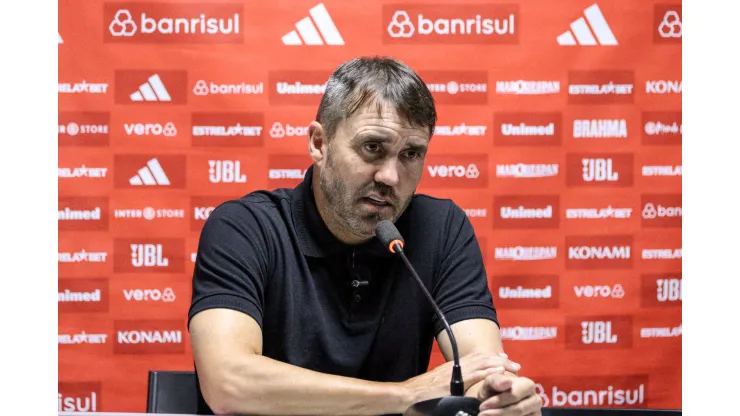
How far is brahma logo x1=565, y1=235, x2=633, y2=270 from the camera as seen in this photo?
2.69m

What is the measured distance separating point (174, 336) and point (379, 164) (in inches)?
52.0

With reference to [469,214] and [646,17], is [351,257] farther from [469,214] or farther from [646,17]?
[646,17]

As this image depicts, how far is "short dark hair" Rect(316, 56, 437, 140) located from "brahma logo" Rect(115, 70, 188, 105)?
1.06 meters

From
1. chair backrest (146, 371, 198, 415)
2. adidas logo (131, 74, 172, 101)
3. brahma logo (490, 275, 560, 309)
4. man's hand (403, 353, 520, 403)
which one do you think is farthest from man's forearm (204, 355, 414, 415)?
adidas logo (131, 74, 172, 101)

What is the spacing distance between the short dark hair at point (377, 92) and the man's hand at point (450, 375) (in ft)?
1.76

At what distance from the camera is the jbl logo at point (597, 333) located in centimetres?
269

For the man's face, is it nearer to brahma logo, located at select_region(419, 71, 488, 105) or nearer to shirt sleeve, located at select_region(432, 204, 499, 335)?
shirt sleeve, located at select_region(432, 204, 499, 335)

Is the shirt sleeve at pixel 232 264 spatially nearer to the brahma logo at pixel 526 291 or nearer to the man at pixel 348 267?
the man at pixel 348 267

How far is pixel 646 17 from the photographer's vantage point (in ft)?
8.88

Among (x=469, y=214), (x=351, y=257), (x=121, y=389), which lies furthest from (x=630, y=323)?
(x=121, y=389)

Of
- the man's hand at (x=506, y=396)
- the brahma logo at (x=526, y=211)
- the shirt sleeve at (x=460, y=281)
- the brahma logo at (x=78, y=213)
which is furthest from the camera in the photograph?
the brahma logo at (x=526, y=211)

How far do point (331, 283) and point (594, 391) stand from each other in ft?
4.67

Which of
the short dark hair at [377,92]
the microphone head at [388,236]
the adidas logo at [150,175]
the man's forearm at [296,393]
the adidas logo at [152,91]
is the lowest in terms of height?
the man's forearm at [296,393]

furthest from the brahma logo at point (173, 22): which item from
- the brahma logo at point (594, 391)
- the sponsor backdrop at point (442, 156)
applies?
the brahma logo at point (594, 391)
